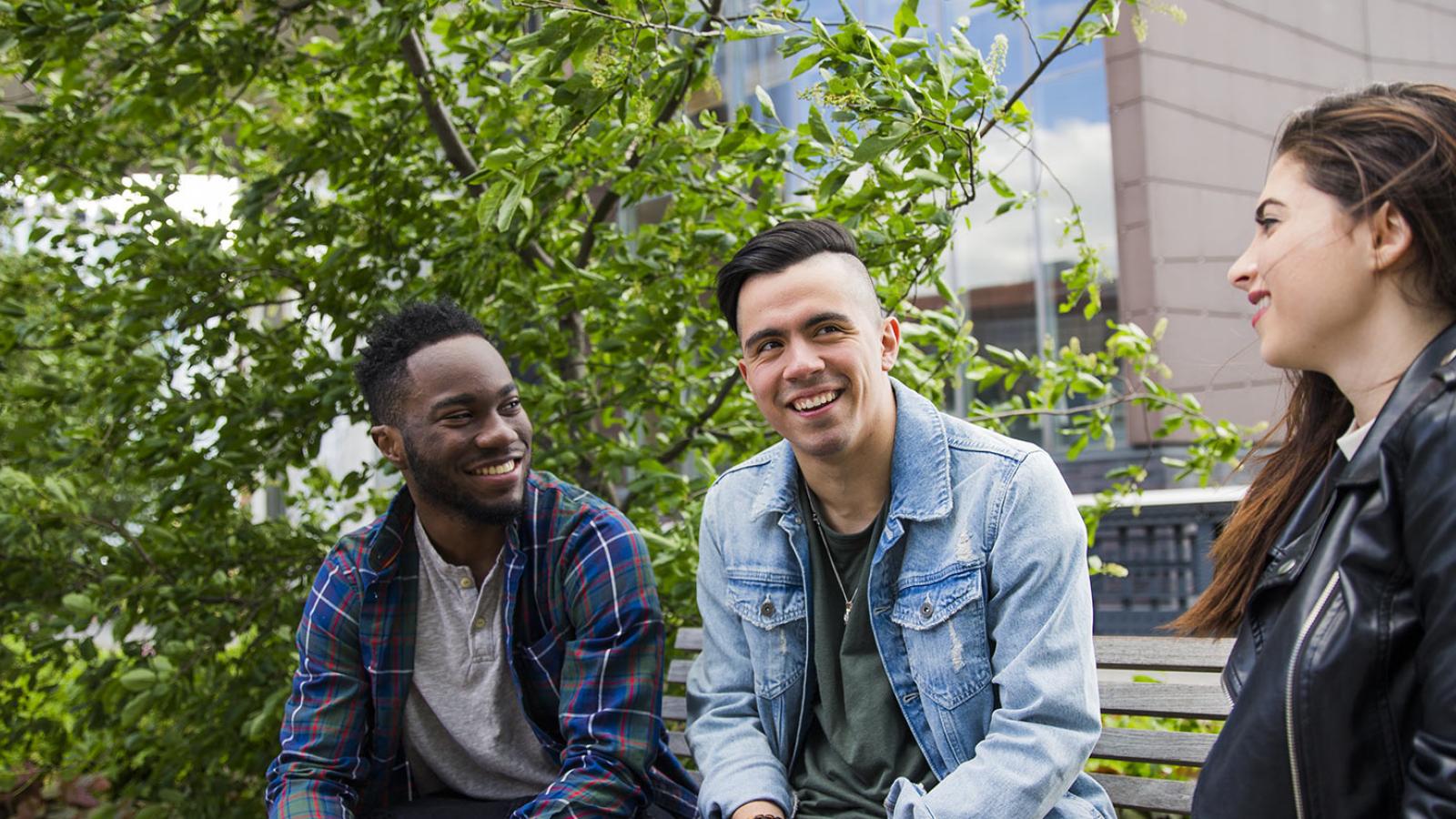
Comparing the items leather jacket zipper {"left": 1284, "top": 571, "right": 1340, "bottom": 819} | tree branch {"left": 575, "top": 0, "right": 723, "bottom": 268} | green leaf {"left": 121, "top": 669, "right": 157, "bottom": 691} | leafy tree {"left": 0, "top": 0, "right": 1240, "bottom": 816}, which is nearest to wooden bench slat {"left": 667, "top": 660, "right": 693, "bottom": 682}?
leafy tree {"left": 0, "top": 0, "right": 1240, "bottom": 816}

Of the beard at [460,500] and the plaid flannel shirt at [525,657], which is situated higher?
the beard at [460,500]

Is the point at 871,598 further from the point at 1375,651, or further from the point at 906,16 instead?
the point at 906,16

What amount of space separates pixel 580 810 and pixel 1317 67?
873 cm

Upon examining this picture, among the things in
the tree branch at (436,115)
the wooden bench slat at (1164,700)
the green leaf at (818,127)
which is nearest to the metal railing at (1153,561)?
→ the wooden bench slat at (1164,700)

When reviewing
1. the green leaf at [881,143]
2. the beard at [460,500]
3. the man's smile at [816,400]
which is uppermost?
the green leaf at [881,143]

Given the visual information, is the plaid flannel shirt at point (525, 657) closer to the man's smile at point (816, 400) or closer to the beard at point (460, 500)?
the beard at point (460, 500)

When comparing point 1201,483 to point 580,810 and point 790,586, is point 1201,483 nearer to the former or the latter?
point 790,586

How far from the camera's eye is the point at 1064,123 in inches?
371

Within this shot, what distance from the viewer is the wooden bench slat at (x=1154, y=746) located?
261 cm

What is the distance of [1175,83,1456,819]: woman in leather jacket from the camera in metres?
1.58

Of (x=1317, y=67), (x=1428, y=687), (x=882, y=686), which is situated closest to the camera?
(x=1428, y=687)

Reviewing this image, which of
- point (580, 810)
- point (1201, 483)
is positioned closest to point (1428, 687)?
point (580, 810)

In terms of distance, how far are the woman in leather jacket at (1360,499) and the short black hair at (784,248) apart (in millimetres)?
929

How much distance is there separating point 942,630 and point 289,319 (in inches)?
113
